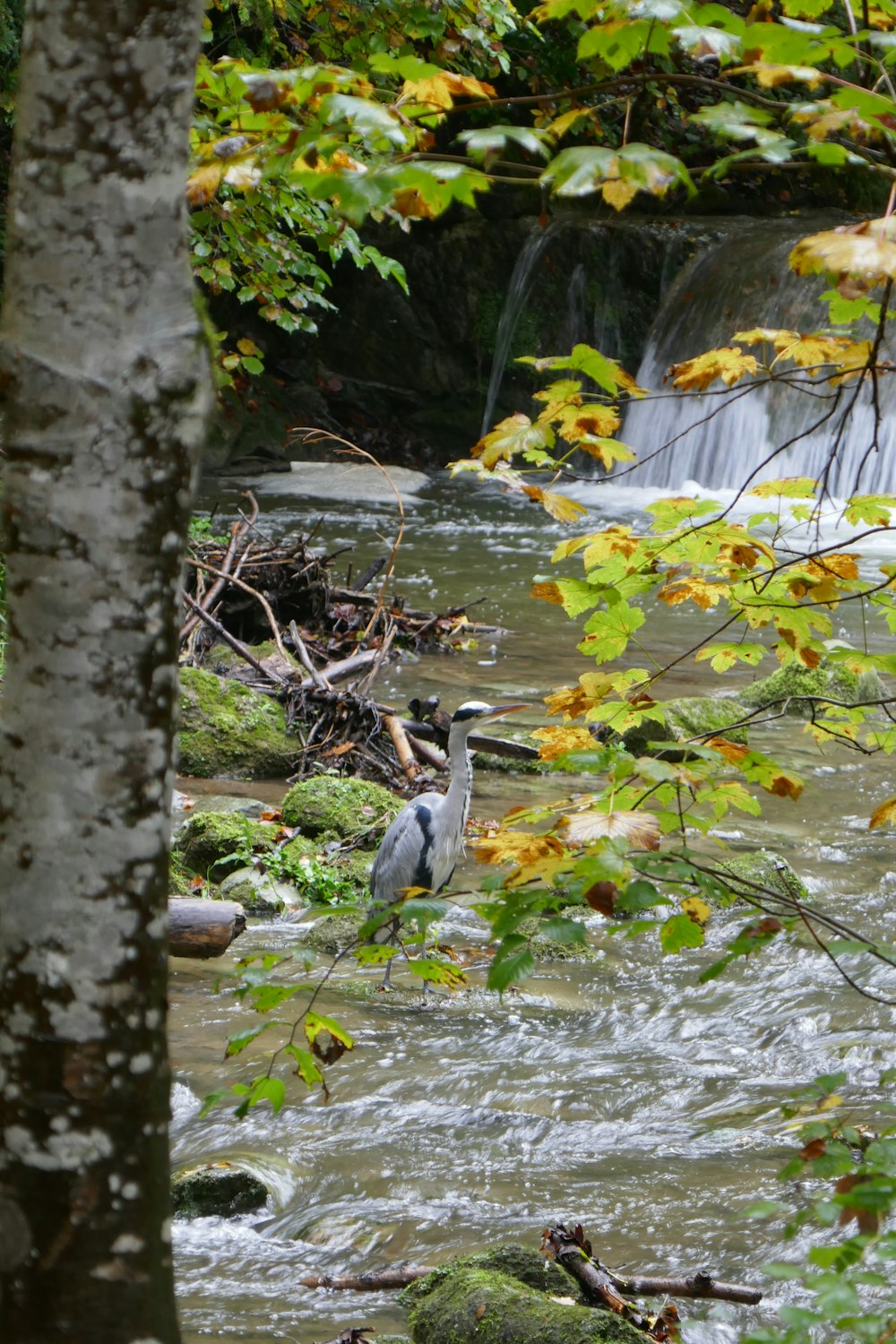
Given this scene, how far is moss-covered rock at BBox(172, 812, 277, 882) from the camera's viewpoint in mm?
5535

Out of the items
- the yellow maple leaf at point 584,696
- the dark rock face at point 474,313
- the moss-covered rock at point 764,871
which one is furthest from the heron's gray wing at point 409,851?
the dark rock face at point 474,313

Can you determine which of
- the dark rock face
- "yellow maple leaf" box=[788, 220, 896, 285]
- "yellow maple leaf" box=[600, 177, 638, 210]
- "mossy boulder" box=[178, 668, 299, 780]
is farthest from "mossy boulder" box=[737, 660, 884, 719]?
the dark rock face

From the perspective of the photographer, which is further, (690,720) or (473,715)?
(690,720)

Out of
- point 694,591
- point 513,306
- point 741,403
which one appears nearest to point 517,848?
point 694,591

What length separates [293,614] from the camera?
9266 mm

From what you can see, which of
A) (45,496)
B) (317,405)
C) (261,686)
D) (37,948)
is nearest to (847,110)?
(45,496)

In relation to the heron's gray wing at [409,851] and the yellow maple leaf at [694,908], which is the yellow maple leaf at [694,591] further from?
the heron's gray wing at [409,851]

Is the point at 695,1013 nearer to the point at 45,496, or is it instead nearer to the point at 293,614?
the point at 45,496

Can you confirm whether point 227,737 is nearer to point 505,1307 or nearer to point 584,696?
point 584,696

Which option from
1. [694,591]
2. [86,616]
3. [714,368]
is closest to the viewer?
[86,616]

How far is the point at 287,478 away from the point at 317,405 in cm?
199

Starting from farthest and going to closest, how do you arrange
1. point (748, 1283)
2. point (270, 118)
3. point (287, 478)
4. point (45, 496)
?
point (287, 478)
point (748, 1283)
point (270, 118)
point (45, 496)

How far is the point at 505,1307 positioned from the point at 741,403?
14.8 meters

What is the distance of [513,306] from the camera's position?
63.1ft
